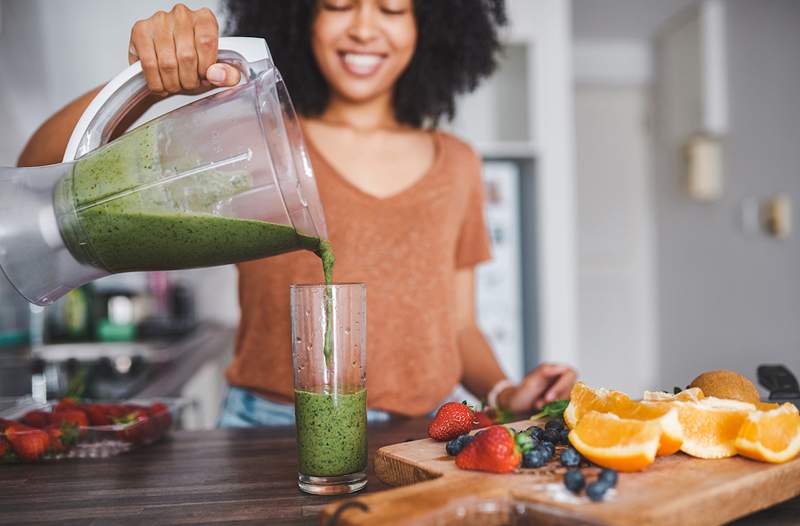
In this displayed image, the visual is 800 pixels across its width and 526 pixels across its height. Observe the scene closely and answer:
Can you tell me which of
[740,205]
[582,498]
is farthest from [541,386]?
[740,205]

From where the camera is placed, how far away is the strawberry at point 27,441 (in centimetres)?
98

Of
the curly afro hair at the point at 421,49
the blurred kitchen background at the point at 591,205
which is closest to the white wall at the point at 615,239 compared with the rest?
the blurred kitchen background at the point at 591,205

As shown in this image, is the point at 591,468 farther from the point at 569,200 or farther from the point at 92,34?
the point at 92,34

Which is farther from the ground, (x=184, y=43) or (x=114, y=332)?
(x=184, y=43)

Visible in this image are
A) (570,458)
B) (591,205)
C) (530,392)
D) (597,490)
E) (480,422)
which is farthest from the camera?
(591,205)

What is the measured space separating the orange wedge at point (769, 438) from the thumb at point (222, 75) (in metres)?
0.69

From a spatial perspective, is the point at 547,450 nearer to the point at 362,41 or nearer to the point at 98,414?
the point at 98,414

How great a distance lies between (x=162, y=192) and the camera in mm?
763

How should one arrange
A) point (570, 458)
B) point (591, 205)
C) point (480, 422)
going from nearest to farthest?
point (570, 458) < point (480, 422) < point (591, 205)

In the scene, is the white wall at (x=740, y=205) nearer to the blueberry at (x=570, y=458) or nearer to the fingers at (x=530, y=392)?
the fingers at (x=530, y=392)

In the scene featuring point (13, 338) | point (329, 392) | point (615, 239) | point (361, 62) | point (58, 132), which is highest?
point (361, 62)

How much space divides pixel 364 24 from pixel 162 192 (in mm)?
637

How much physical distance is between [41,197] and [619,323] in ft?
13.8

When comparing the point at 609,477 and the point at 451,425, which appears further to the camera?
the point at 451,425
